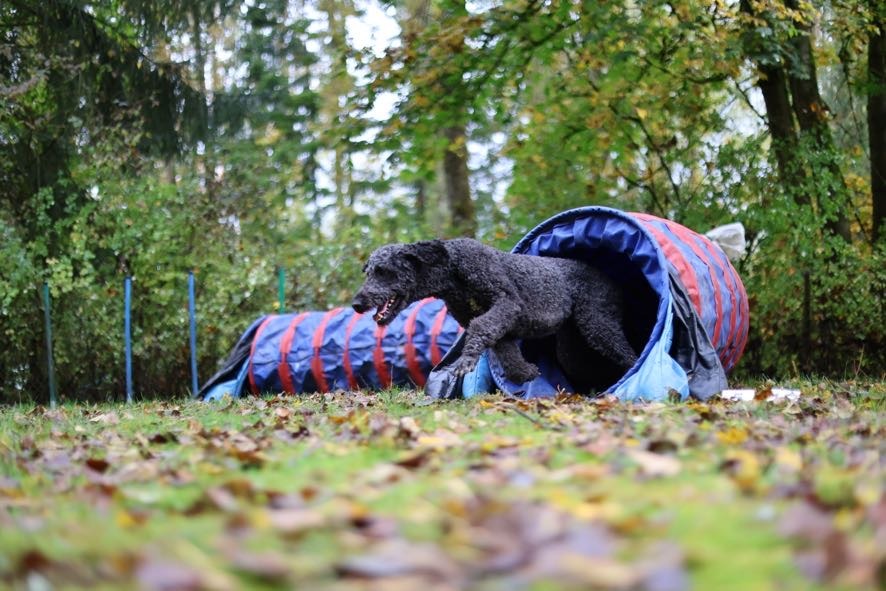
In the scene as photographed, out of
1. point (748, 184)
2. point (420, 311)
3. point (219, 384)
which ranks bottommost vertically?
point (219, 384)

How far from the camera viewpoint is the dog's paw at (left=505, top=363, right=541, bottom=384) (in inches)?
286

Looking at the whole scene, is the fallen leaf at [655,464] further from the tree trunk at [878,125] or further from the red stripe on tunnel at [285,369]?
the tree trunk at [878,125]

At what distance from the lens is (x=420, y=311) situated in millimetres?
9703

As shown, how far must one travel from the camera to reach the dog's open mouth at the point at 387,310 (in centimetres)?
664

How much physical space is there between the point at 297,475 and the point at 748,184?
33.2 feet

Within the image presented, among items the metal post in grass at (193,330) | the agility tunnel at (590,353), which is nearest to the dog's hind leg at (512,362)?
the agility tunnel at (590,353)

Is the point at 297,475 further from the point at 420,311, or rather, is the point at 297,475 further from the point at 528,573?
the point at 420,311

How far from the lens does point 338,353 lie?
9.68m

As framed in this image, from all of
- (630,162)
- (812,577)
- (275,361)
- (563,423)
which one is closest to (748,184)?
(630,162)

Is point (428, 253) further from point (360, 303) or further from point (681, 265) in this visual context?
point (681, 265)

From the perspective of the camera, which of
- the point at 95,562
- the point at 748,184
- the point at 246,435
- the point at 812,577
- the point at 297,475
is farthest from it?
the point at 748,184

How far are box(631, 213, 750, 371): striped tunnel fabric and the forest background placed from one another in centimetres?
205

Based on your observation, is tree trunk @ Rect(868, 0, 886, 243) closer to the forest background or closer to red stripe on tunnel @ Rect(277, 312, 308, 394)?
the forest background

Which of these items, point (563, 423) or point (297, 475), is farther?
point (563, 423)
